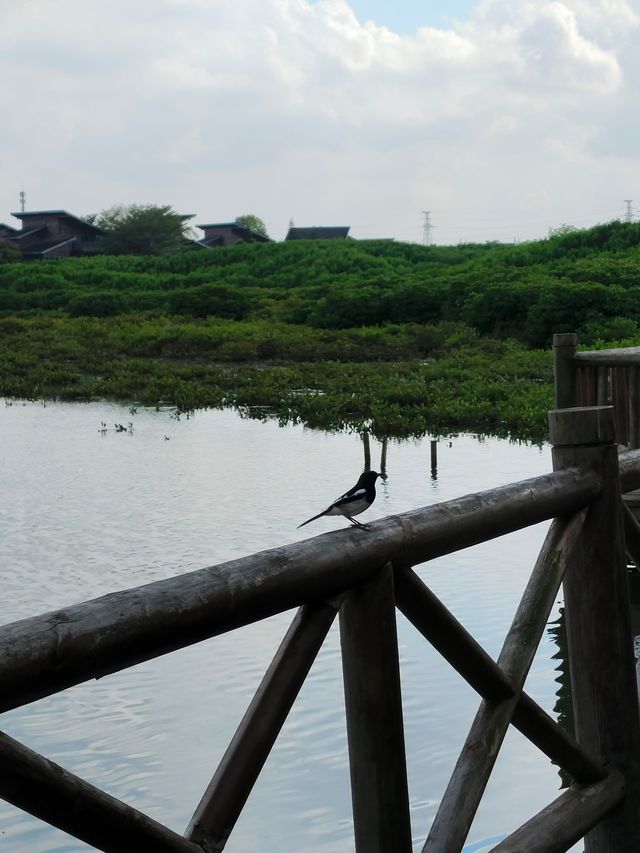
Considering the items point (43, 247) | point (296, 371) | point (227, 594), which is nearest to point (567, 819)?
point (227, 594)

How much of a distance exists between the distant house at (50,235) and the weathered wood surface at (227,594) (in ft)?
271

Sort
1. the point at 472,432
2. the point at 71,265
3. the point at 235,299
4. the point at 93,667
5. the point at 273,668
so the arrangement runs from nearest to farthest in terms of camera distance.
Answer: the point at 93,667 < the point at 273,668 < the point at 472,432 < the point at 235,299 < the point at 71,265

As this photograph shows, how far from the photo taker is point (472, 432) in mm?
26672

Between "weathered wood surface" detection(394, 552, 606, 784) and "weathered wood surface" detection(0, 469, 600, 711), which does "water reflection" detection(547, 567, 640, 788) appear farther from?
"weathered wood surface" detection(0, 469, 600, 711)

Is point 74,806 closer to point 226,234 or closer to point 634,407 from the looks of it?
point 634,407

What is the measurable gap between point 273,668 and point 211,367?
37.7 m

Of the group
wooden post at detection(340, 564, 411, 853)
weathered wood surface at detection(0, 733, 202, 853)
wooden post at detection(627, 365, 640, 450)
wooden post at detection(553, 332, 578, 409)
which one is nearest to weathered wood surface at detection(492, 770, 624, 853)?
wooden post at detection(340, 564, 411, 853)

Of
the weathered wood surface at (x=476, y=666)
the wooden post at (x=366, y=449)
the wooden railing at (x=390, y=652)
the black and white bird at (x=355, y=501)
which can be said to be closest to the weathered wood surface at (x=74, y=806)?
the wooden railing at (x=390, y=652)

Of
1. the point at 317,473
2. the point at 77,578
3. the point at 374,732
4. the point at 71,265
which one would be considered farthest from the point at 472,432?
the point at 71,265

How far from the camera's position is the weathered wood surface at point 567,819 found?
3.07m

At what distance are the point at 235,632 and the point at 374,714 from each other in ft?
28.6

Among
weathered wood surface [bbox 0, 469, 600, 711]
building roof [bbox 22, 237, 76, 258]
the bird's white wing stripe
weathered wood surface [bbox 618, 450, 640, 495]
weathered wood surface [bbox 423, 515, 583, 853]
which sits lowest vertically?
weathered wood surface [bbox 423, 515, 583, 853]

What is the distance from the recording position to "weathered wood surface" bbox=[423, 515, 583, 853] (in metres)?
2.86

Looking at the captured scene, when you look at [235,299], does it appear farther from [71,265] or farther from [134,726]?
[134,726]
